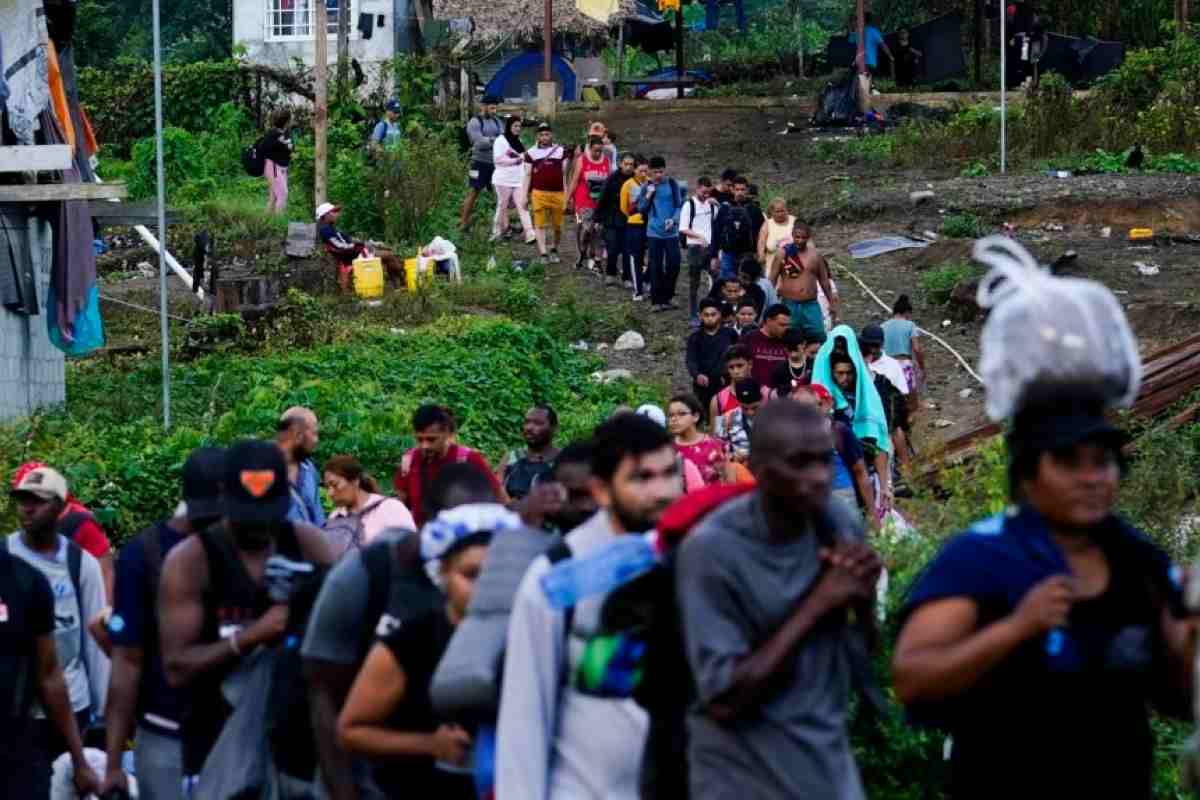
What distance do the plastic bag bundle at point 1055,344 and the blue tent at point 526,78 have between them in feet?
123

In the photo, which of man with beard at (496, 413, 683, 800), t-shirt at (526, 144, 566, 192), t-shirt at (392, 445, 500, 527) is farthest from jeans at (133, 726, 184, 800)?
t-shirt at (526, 144, 566, 192)

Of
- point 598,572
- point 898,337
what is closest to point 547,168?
point 898,337

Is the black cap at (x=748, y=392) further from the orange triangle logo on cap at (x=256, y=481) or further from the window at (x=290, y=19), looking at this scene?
the window at (x=290, y=19)

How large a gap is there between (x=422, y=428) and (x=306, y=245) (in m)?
15.6

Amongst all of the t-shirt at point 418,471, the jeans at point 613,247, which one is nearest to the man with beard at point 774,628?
the t-shirt at point 418,471

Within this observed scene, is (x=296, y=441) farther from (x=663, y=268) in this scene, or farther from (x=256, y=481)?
(x=663, y=268)

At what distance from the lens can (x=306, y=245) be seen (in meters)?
26.1

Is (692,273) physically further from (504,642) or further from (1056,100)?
(504,642)

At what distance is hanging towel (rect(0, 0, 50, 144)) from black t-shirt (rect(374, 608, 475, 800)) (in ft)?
43.6

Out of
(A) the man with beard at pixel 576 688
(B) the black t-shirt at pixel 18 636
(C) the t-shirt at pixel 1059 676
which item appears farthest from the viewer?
(B) the black t-shirt at pixel 18 636

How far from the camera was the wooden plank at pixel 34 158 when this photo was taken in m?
17.6

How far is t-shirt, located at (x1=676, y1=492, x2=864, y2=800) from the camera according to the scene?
5301 millimetres

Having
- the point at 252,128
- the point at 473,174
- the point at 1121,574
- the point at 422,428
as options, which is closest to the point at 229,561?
the point at 1121,574

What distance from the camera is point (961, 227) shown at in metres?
27.0
